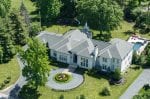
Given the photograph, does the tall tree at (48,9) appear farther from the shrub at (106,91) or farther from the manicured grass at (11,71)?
the shrub at (106,91)

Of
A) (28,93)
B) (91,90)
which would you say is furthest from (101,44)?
(28,93)

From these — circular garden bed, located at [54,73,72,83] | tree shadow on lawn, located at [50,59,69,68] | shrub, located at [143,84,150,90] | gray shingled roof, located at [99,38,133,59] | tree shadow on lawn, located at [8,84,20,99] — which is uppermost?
gray shingled roof, located at [99,38,133,59]

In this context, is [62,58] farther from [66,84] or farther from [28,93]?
[28,93]

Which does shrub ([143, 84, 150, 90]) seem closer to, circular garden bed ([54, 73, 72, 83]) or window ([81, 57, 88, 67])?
window ([81, 57, 88, 67])

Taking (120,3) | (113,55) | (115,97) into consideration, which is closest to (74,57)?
(113,55)

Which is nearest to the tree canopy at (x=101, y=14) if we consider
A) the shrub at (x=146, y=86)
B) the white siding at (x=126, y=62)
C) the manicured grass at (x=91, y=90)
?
the white siding at (x=126, y=62)

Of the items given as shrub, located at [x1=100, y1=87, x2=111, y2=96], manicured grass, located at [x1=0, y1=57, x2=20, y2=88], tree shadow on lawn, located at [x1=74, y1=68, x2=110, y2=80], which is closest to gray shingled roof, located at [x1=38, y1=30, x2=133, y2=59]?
tree shadow on lawn, located at [x1=74, y1=68, x2=110, y2=80]
